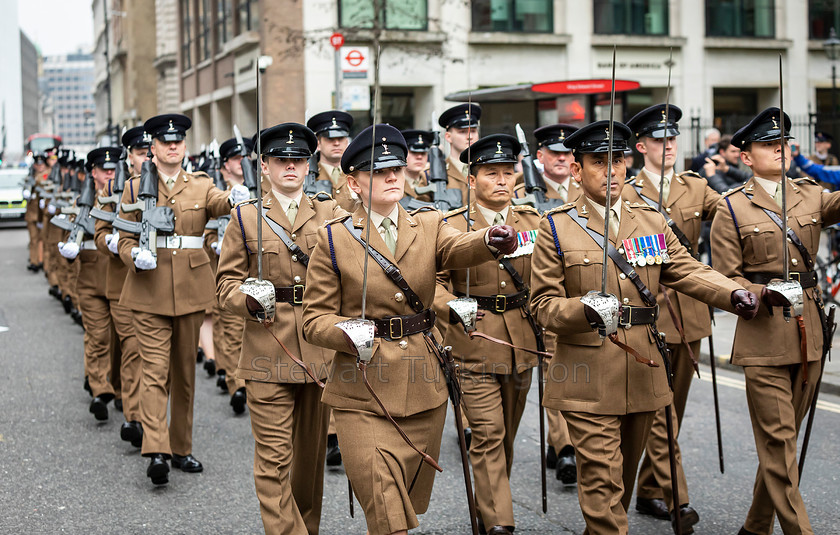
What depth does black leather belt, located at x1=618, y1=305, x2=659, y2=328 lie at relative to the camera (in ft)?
16.4

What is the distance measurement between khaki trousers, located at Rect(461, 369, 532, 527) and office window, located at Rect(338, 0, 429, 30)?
21100mm

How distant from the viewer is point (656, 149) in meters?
6.71

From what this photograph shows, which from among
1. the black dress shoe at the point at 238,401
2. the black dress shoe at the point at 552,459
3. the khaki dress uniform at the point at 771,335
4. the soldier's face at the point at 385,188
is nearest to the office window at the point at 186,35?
the black dress shoe at the point at 238,401

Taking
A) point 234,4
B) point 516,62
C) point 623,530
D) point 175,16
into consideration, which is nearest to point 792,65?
point 516,62

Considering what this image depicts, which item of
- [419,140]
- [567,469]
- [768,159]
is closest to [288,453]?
[567,469]

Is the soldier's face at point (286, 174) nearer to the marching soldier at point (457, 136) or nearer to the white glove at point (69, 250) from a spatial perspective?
the marching soldier at point (457, 136)

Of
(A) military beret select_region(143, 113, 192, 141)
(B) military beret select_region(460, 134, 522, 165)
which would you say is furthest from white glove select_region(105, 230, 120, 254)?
(B) military beret select_region(460, 134, 522, 165)

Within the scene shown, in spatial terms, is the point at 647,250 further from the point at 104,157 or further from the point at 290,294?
the point at 104,157

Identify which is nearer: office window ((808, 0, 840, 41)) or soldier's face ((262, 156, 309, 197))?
soldier's face ((262, 156, 309, 197))

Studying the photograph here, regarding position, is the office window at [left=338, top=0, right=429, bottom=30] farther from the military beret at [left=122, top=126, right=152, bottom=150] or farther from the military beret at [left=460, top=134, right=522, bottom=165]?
the military beret at [left=460, top=134, right=522, bottom=165]

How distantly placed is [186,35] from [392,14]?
645 inches

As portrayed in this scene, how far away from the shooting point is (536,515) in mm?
6184

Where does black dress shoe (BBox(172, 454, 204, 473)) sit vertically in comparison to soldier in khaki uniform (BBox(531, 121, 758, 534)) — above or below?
below

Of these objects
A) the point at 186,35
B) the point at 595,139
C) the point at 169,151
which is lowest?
the point at 595,139
